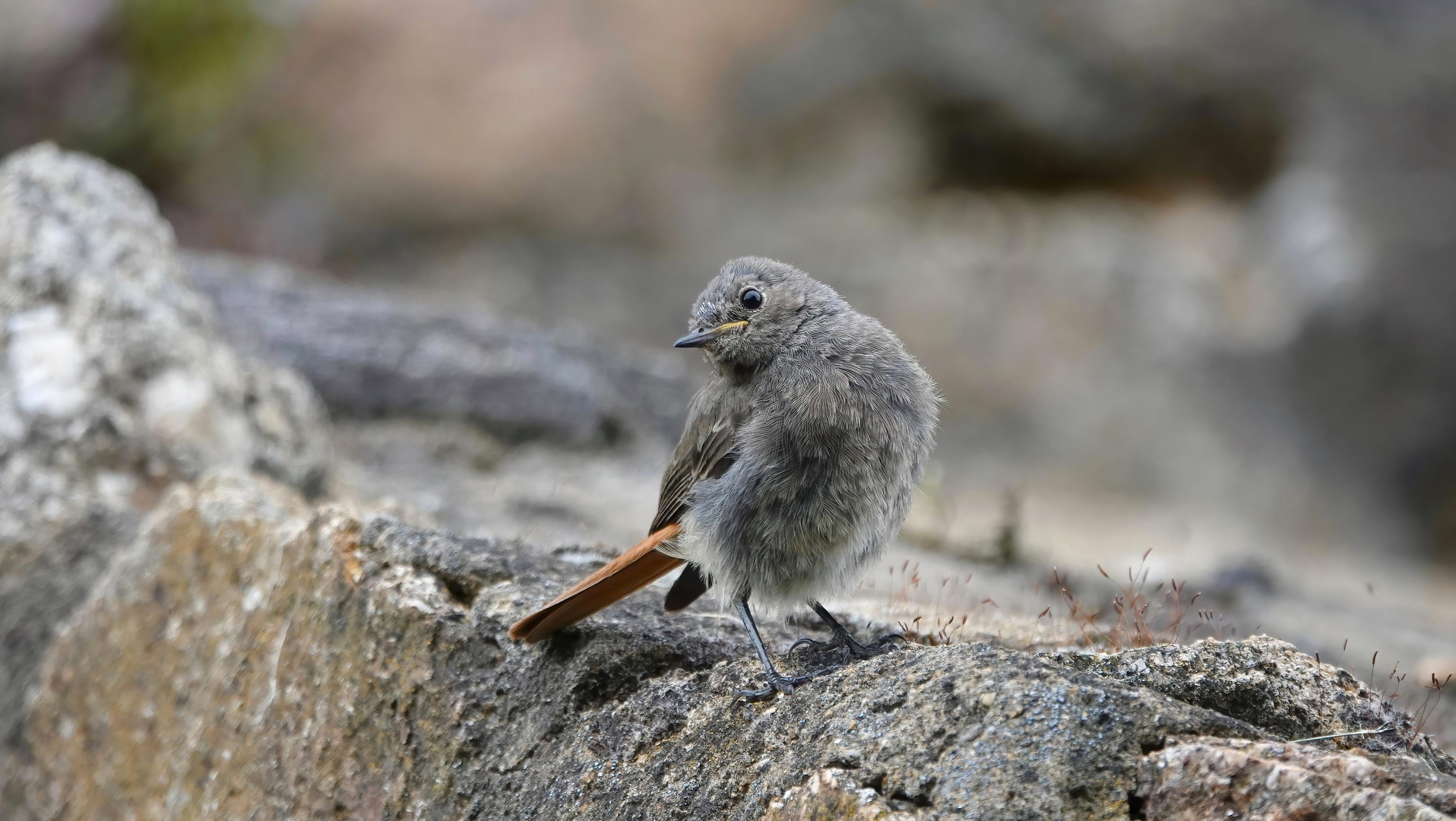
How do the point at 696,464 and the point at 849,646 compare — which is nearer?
the point at 849,646

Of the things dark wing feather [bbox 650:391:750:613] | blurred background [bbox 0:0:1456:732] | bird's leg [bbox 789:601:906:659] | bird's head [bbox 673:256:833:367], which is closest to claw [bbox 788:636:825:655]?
bird's leg [bbox 789:601:906:659]

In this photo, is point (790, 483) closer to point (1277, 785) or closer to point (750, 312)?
point (750, 312)

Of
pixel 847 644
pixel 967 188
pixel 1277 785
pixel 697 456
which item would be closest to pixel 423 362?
pixel 697 456

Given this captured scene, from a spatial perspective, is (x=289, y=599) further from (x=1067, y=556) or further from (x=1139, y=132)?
(x=1139, y=132)

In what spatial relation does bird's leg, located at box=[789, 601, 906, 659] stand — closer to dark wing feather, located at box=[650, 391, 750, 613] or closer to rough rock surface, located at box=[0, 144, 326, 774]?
dark wing feather, located at box=[650, 391, 750, 613]

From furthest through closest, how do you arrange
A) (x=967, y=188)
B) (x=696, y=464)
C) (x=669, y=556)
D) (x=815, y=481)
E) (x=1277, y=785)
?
(x=967, y=188) < (x=696, y=464) < (x=669, y=556) < (x=815, y=481) < (x=1277, y=785)

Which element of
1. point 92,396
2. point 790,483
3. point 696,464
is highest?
point 790,483

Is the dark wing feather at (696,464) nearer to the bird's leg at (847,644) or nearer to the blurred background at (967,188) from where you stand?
the bird's leg at (847,644)
